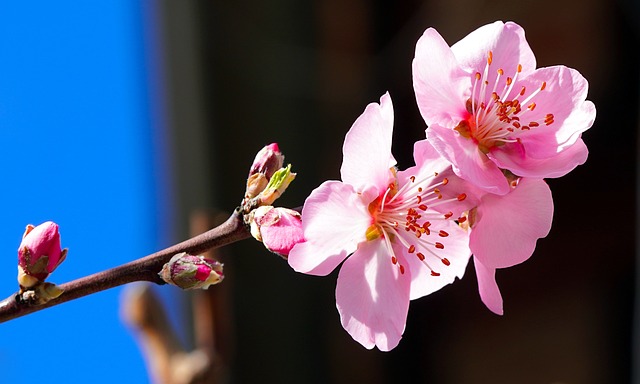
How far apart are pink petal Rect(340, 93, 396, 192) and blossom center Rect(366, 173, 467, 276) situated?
0.12ft

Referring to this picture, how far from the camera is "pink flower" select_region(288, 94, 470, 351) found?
0.70 metres

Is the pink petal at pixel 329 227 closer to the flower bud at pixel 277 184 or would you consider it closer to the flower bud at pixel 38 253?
the flower bud at pixel 277 184

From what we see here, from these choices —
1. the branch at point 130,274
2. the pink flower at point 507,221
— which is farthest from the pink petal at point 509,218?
the branch at point 130,274

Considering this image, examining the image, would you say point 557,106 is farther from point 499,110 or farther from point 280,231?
point 280,231

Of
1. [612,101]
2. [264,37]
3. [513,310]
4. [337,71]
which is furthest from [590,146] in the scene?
[264,37]

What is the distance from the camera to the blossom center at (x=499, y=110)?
77cm

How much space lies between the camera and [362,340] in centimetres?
73

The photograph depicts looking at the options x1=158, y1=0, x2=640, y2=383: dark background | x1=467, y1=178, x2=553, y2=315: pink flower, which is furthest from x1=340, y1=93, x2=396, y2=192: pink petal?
x1=158, y1=0, x2=640, y2=383: dark background

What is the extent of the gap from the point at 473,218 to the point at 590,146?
233cm

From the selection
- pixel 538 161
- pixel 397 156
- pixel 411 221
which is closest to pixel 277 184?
pixel 411 221

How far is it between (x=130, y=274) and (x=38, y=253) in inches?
3.2

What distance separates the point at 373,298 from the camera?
2.45 ft

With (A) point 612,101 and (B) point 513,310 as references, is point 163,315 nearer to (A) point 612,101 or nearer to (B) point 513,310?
(B) point 513,310

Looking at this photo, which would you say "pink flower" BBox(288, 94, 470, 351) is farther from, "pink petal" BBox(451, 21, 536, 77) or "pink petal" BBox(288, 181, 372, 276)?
"pink petal" BBox(451, 21, 536, 77)
